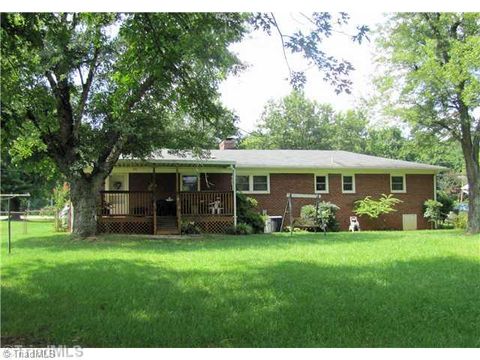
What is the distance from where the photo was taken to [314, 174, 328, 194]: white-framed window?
2253cm

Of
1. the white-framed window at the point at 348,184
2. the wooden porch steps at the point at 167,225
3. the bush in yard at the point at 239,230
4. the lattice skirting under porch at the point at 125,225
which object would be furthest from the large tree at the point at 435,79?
the lattice skirting under porch at the point at 125,225

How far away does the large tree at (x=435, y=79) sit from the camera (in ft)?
57.0

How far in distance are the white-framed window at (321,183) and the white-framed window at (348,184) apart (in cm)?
91

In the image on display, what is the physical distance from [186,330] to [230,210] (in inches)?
538

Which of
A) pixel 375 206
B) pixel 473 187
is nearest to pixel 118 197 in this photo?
pixel 375 206

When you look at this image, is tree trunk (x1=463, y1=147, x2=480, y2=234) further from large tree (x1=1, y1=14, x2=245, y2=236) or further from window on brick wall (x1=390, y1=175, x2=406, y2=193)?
large tree (x1=1, y1=14, x2=245, y2=236)

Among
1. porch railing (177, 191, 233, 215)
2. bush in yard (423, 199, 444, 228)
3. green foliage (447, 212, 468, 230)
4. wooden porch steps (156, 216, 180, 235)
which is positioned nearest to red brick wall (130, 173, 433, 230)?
bush in yard (423, 199, 444, 228)

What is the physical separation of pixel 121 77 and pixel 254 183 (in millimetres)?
13384

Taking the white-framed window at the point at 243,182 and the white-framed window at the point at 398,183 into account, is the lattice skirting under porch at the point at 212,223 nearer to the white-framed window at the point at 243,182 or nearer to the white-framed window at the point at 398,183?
the white-framed window at the point at 243,182

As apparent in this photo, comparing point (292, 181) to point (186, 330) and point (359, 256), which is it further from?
point (186, 330)

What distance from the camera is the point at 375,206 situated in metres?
22.2

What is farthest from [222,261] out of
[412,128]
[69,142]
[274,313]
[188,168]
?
[412,128]

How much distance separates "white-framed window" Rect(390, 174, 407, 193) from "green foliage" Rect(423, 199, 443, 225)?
4.05 ft

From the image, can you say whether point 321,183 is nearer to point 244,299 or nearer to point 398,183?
point 398,183
